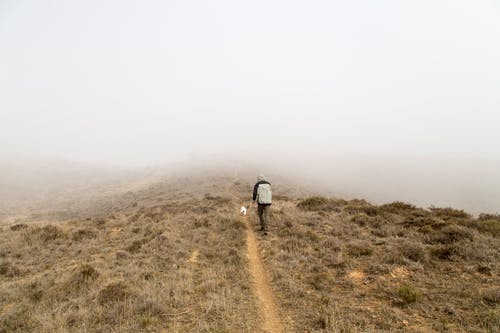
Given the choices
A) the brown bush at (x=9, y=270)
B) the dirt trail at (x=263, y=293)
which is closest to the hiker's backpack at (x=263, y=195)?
the dirt trail at (x=263, y=293)

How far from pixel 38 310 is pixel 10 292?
206 cm

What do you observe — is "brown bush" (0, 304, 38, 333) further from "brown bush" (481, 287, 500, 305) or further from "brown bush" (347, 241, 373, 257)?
"brown bush" (481, 287, 500, 305)

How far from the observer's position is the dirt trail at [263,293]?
613 centimetres

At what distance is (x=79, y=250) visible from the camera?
12484 mm

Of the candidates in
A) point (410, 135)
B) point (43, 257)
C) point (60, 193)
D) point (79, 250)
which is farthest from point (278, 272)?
point (410, 135)

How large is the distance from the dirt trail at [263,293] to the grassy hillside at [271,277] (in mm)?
161


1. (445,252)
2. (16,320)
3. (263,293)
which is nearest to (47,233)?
(16,320)

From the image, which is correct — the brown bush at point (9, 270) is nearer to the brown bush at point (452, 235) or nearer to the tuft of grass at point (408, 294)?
the tuft of grass at point (408, 294)

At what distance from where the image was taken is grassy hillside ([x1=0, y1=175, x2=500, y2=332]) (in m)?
6.17

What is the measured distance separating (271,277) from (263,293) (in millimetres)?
1055

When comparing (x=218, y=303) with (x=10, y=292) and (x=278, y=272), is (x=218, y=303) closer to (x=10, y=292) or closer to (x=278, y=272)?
(x=278, y=272)

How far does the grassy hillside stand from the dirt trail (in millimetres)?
161

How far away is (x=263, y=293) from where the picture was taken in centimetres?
759

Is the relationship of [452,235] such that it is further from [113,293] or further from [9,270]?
[9,270]
